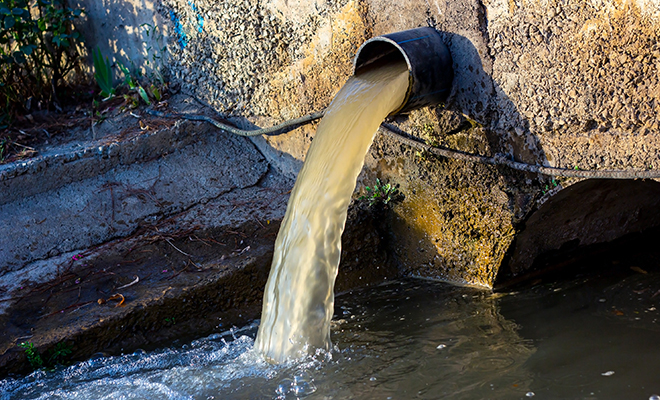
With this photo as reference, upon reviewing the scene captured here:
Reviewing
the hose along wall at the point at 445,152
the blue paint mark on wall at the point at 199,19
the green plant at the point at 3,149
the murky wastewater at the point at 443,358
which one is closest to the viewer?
the murky wastewater at the point at 443,358

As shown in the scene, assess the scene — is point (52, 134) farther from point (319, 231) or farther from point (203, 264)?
point (319, 231)

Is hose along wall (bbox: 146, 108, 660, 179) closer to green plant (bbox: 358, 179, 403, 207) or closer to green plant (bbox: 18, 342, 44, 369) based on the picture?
green plant (bbox: 358, 179, 403, 207)

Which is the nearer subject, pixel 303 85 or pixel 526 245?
pixel 526 245

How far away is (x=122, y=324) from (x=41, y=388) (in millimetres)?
482

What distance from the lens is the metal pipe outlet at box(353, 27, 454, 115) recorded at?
2.94 m

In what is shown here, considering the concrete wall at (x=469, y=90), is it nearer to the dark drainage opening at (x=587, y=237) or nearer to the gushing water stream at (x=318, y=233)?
the dark drainage opening at (x=587, y=237)

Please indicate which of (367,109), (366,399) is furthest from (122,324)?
(367,109)

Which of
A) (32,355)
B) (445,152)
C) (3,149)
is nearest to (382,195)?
(445,152)

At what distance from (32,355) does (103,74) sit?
2786 millimetres

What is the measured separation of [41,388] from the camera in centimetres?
270

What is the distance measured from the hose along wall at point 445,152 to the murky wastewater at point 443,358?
2.24ft

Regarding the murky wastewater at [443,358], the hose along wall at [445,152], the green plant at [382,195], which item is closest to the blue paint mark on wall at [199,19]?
the hose along wall at [445,152]

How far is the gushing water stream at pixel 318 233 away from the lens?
2904 millimetres

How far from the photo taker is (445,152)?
334 centimetres
